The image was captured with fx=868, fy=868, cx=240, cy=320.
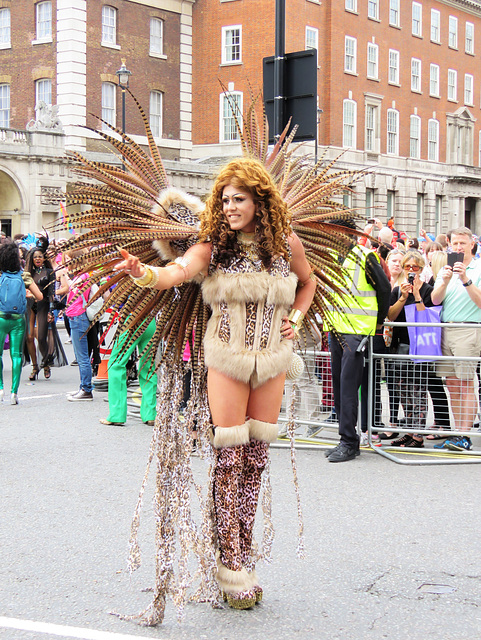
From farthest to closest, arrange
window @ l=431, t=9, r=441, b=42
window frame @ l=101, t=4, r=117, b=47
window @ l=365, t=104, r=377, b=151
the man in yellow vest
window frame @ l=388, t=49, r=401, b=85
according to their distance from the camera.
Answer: window @ l=431, t=9, r=441, b=42, window frame @ l=388, t=49, r=401, b=85, window @ l=365, t=104, r=377, b=151, window frame @ l=101, t=4, r=117, b=47, the man in yellow vest

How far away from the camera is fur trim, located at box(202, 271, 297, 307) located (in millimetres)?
4027

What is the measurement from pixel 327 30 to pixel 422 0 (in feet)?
33.8

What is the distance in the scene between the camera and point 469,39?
55.0 m

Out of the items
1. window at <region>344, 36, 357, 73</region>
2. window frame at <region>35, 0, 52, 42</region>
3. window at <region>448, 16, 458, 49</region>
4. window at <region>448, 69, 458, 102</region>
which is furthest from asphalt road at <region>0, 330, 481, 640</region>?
window at <region>448, 16, 458, 49</region>

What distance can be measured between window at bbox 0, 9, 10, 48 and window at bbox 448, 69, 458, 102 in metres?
27.8

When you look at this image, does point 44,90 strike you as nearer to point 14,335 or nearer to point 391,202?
point 391,202

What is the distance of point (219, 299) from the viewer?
4.07 metres

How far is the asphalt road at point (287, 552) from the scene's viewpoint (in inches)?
155

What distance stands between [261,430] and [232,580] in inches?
28.1

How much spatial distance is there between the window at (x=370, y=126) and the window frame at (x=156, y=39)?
1204cm

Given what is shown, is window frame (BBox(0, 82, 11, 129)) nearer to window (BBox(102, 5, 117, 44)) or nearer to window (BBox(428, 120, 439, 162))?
window (BBox(102, 5, 117, 44))

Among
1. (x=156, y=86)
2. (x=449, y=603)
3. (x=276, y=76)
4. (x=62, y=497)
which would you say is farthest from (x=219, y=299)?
(x=156, y=86)

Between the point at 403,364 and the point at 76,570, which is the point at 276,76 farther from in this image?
the point at 76,570

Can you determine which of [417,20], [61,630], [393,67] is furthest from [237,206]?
[417,20]
